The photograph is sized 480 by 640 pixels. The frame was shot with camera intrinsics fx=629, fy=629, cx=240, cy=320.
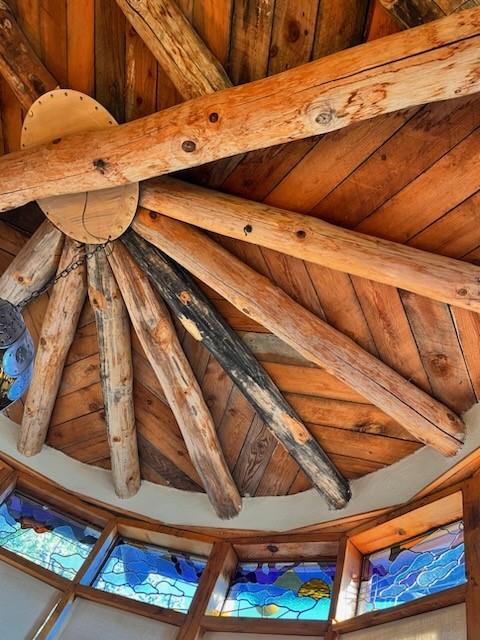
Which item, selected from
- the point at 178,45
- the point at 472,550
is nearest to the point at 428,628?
the point at 472,550

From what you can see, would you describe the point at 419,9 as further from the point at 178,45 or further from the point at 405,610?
the point at 405,610

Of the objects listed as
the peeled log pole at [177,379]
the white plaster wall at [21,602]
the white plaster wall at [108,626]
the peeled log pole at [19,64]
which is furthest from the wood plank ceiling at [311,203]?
the white plaster wall at [21,602]

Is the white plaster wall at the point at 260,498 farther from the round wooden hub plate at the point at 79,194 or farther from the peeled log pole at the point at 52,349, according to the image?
the round wooden hub plate at the point at 79,194

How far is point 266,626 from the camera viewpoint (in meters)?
2.95

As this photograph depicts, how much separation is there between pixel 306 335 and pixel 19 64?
180cm

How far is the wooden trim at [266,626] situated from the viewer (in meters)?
2.88

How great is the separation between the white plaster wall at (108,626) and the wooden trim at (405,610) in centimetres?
87

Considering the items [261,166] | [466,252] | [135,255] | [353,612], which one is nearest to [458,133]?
[466,252]

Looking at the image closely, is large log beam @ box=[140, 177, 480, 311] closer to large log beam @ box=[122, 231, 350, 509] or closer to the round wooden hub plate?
the round wooden hub plate

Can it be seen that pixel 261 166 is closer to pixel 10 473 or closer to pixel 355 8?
pixel 355 8

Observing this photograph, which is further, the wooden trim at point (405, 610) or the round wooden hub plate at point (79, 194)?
the round wooden hub plate at point (79, 194)

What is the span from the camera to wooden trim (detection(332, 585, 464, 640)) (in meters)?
2.50

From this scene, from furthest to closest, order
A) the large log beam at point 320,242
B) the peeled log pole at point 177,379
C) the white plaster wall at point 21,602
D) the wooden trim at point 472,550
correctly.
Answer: the peeled log pole at point 177,379 < the white plaster wall at point 21,602 < the large log beam at point 320,242 < the wooden trim at point 472,550

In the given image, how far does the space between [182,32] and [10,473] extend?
8.57 feet
